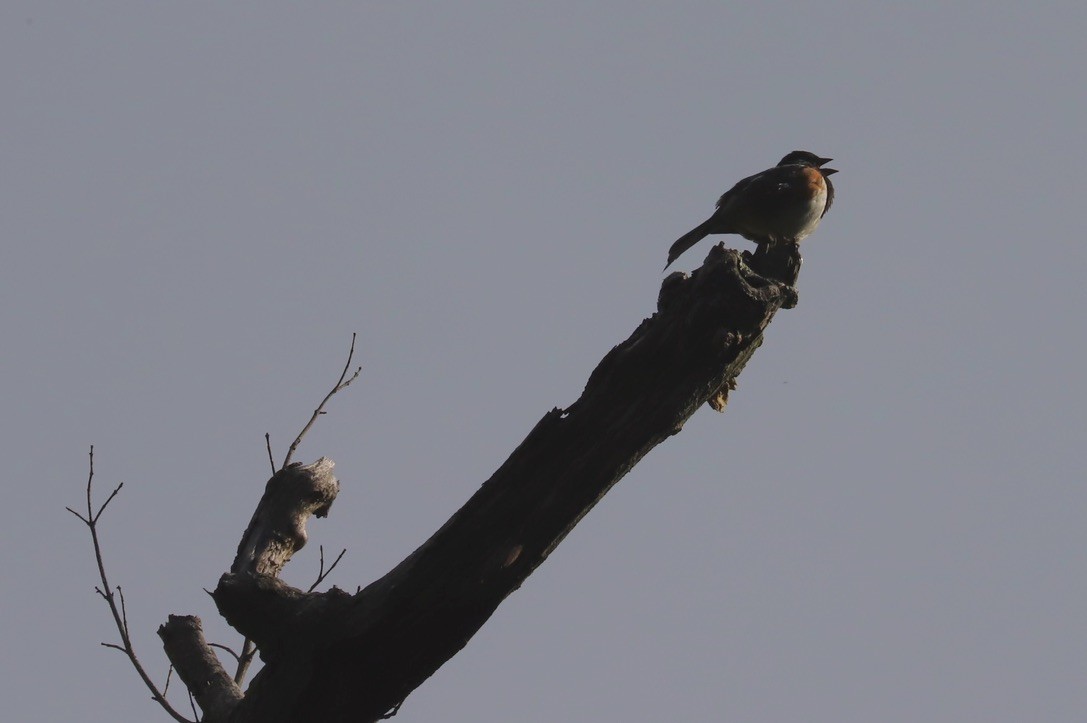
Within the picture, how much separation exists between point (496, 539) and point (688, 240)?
4228mm

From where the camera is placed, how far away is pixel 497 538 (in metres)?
3.41

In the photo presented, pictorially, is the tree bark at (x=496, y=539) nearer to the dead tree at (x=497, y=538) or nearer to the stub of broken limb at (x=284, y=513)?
the dead tree at (x=497, y=538)

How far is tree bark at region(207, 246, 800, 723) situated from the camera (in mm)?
3398

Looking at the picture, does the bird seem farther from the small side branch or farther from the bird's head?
the small side branch

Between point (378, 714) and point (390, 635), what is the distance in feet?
0.88

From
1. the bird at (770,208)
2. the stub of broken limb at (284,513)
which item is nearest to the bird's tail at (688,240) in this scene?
the bird at (770,208)

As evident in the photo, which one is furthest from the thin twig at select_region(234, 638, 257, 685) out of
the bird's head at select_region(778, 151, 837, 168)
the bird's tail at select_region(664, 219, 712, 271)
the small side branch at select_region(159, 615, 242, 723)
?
the bird's head at select_region(778, 151, 837, 168)

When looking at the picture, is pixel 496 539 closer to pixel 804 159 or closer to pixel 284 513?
pixel 284 513

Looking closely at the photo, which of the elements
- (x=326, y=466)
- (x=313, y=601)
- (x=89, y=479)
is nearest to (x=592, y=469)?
(x=313, y=601)

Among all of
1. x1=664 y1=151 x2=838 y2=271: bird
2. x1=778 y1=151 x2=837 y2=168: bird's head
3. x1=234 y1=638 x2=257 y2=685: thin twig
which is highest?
x1=778 y1=151 x2=837 y2=168: bird's head

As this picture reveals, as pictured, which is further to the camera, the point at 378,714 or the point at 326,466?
the point at 326,466

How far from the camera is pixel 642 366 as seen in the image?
346 cm

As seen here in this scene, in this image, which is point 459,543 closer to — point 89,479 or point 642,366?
point 642,366

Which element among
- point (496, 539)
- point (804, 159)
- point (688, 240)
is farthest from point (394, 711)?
point (804, 159)
